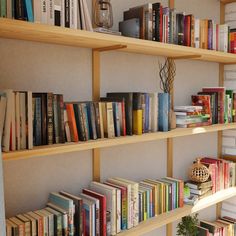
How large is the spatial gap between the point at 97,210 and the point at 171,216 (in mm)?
548

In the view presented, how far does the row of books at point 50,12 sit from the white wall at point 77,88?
246mm

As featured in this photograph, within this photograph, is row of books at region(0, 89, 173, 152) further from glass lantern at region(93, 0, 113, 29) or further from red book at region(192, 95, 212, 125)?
red book at region(192, 95, 212, 125)

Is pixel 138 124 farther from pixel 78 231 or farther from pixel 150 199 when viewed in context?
pixel 78 231

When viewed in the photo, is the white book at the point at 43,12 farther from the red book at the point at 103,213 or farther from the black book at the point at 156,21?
the red book at the point at 103,213

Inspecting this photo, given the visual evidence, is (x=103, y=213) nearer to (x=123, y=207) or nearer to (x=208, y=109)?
(x=123, y=207)

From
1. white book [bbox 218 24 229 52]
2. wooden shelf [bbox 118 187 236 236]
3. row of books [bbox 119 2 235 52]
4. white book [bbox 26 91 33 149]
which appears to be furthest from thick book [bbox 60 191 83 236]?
white book [bbox 218 24 229 52]

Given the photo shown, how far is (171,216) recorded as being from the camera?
1906 millimetres

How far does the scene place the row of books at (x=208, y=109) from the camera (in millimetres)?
2057

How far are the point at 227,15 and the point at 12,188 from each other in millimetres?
2103

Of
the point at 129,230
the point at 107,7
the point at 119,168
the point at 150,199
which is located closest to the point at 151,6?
the point at 107,7

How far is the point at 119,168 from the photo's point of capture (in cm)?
196

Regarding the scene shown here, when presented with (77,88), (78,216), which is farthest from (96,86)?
(78,216)

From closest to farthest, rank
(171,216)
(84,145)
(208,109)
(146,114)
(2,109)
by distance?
(2,109) < (84,145) < (146,114) < (171,216) < (208,109)

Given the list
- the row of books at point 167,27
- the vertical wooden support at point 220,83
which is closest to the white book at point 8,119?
the row of books at point 167,27
